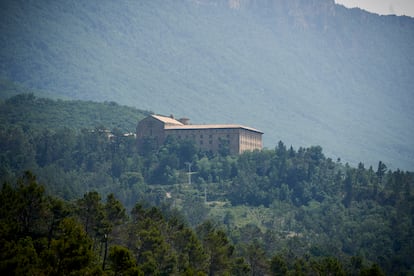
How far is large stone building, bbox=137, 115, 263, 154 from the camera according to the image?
17475cm

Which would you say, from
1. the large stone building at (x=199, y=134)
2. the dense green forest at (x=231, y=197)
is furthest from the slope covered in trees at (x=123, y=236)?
the large stone building at (x=199, y=134)

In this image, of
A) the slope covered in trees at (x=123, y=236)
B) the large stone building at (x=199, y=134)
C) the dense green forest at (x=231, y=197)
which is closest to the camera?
the slope covered in trees at (x=123, y=236)

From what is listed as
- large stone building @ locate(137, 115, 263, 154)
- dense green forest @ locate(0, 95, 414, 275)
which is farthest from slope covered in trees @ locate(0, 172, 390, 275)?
large stone building @ locate(137, 115, 263, 154)

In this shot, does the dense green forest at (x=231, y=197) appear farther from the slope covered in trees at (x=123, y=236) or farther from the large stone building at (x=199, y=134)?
the large stone building at (x=199, y=134)

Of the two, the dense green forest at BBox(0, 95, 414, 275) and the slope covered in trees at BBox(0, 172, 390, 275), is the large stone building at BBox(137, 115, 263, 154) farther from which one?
the slope covered in trees at BBox(0, 172, 390, 275)

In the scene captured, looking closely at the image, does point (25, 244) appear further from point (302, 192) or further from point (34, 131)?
point (34, 131)

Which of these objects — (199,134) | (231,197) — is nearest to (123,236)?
(231,197)

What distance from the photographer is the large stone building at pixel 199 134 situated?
175m

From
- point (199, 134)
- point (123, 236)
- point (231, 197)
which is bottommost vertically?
point (123, 236)

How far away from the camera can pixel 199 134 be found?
578ft

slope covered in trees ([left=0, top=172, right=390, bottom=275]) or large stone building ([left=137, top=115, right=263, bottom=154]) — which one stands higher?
large stone building ([left=137, top=115, right=263, bottom=154])

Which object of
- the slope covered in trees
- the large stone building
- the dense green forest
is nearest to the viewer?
the slope covered in trees

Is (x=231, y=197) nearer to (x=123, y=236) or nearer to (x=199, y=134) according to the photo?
(x=199, y=134)

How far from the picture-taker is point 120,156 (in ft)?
569
